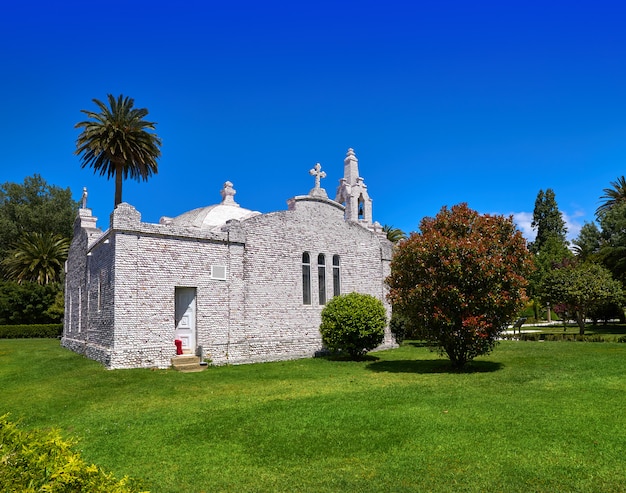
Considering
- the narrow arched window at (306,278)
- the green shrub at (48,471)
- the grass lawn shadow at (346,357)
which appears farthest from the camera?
the narrow arched window at (306,278)

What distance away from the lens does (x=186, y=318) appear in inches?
748

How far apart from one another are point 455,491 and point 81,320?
22.2 metres

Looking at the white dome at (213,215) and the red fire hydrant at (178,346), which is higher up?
the white dome at (213,215)

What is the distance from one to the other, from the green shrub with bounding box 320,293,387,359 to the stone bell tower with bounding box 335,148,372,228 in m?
10.3

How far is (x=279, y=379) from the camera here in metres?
15.4

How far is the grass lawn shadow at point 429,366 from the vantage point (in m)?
16.2

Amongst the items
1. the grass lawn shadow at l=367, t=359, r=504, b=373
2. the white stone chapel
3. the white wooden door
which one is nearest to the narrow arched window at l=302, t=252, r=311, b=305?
the white stone chapel

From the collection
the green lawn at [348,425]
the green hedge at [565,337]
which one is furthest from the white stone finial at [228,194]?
the green hedge at [565,337]

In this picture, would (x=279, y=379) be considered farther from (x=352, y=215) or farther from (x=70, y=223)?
(x=70, y=223)

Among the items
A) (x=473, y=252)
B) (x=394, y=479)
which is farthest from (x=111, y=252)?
(x=394, y=479)

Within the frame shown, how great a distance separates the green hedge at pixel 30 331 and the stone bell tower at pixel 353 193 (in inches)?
1120

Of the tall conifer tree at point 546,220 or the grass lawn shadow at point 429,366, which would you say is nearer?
the grass lawn shadow at point 429,366

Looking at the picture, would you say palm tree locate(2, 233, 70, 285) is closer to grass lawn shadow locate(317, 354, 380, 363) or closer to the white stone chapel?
the white stone chapel

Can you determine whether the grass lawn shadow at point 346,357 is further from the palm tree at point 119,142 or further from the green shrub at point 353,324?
the palm tree at point 119,142
